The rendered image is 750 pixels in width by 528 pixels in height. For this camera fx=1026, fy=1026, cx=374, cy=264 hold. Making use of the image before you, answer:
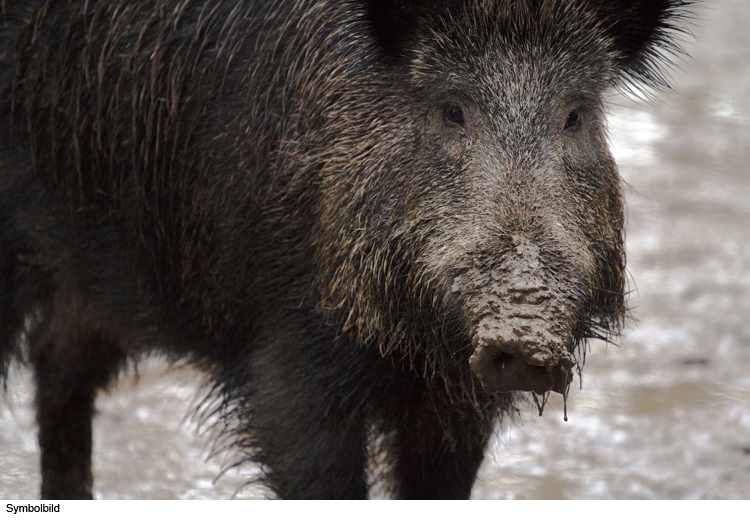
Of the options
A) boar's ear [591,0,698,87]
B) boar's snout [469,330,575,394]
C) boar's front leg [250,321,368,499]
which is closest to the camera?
boar's snout [469,330,575,394]

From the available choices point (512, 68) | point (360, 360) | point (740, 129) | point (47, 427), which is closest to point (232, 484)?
point (47, 427)

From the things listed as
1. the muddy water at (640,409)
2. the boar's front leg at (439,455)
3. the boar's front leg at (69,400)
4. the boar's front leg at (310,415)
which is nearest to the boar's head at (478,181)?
the boar's front leg at (310,415)

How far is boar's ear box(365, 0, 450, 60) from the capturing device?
354cm

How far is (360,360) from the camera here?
12.7 ft

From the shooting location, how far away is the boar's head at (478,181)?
3084 millimetres

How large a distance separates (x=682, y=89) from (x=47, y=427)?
7.35m

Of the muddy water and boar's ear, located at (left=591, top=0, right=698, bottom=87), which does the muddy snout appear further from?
the muddy water

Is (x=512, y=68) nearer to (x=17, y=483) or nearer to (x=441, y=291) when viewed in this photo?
(x=441, y=291)

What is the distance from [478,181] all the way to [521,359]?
664mm

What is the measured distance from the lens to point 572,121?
3514 mm

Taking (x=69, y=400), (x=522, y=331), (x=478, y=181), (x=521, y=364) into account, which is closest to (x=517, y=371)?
(x=521, y=364)

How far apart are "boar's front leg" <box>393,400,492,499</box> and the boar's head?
0.41 metres

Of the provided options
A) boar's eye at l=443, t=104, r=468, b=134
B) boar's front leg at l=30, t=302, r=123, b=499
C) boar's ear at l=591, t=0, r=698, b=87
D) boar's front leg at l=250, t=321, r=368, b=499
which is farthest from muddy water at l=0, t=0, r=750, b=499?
boar's eye at l=443, t=104, r=468, b=134

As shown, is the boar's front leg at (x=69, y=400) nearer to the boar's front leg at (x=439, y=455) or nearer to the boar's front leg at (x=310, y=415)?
the boar's front leg at (x=310, y=415)
